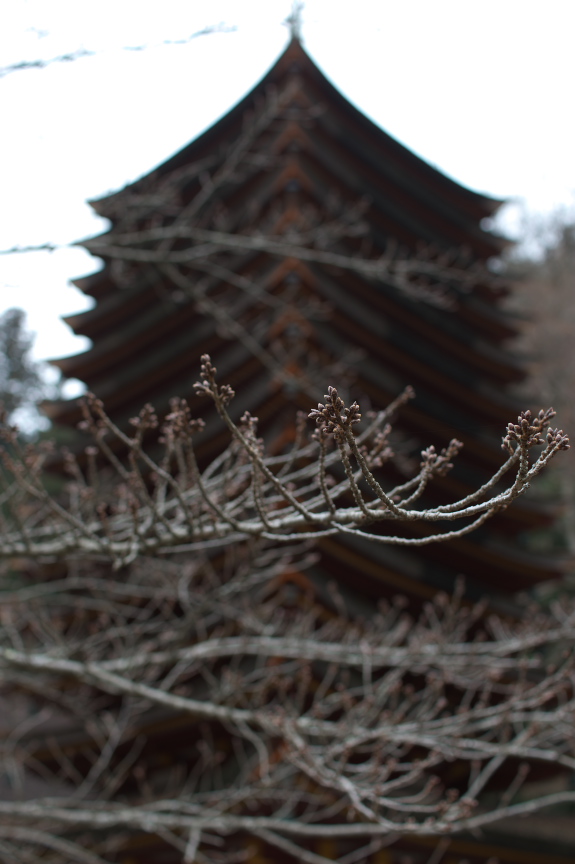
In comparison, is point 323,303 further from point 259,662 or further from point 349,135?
point 259,662

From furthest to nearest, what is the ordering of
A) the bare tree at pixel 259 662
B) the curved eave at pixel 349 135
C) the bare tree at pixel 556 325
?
the bare tree at pixel 556 325 < the curved eave at pixel 349 135 < the bare tree at pixel 259 662

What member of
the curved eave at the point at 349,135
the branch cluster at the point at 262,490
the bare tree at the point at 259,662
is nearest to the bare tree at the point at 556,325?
the curved eave at the point at 349,135

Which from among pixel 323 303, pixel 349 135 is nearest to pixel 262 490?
pixel 323 303

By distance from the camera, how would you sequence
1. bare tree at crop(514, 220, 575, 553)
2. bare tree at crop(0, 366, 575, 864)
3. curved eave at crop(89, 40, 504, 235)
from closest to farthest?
1. bare tree at crop(0, 366, 575, 864)
2. curved eave at crop(89, 40, 504, 235)
3. bare tree at crop(514, 220, 575, 553)

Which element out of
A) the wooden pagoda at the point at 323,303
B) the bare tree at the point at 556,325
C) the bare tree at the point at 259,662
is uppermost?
the bare tree at the point at 556,325

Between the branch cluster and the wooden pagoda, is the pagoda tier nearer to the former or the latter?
the wooden pagoda

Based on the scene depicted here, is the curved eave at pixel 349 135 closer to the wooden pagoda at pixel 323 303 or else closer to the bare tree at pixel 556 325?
the wooden pagoda at pixel 323 303

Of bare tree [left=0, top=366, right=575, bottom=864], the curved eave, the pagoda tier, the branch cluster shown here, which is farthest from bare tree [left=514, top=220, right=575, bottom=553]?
the branch cluster
